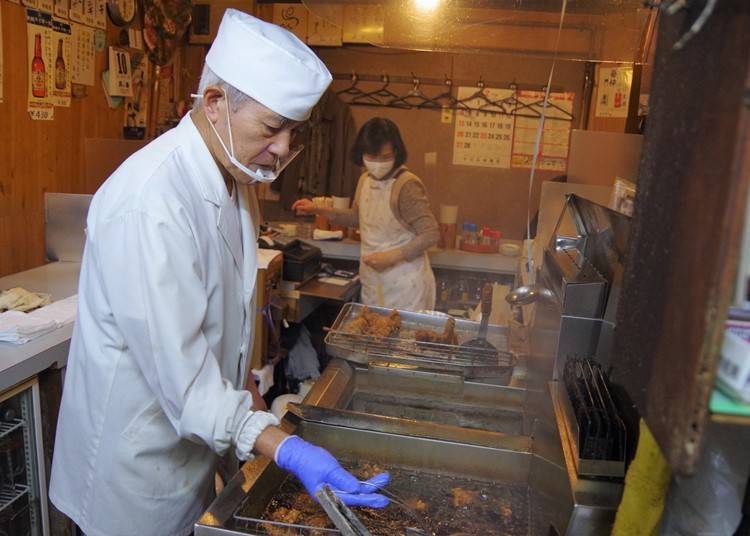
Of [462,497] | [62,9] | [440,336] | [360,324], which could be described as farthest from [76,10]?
[462,497]

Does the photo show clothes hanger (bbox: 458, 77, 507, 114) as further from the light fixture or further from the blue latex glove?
the blue latex glove

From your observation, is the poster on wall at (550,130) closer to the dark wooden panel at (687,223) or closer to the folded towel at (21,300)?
the folded towel at (21,300)

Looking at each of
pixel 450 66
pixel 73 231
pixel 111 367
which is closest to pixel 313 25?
pixel 450 66

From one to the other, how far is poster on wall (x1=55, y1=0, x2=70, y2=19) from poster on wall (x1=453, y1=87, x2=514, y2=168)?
346 cm

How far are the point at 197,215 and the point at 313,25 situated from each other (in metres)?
4.62

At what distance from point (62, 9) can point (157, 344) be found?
2959 mm

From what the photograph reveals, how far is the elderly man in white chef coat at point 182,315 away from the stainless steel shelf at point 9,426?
593 millimetres

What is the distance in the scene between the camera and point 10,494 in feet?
7.18

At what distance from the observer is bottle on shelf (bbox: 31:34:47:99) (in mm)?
3207

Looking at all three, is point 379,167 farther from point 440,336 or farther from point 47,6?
point 47,6

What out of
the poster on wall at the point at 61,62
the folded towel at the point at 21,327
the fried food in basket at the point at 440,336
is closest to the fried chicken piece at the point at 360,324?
the fried food in basket at the point at 440,336

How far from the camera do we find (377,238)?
13.2 ft

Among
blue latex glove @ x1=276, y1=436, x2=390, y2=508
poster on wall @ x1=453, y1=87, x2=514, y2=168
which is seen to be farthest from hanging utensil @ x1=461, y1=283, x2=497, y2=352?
poster on wall @ x1=453, y1=87, x2=514, y2=168

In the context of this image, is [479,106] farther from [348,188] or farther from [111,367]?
[111,367]
